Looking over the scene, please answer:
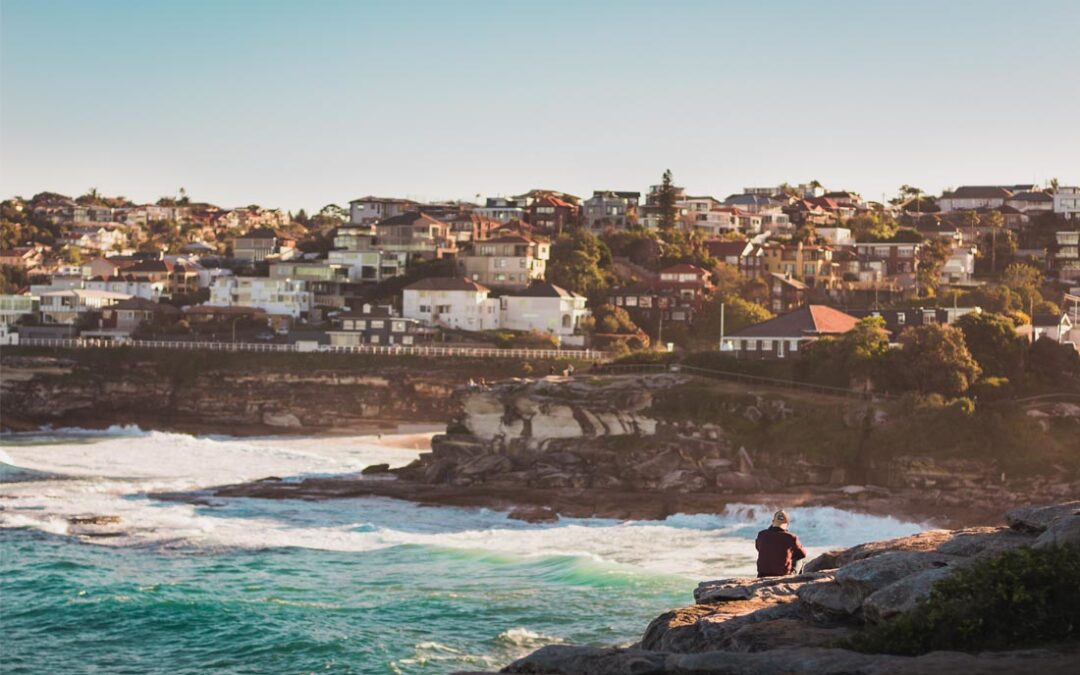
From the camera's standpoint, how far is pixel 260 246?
112 meters

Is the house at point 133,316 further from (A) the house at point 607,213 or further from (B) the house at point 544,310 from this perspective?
(A) the house at point 607,213

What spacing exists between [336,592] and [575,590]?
485 cm

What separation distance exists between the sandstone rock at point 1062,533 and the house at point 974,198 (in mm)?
113705

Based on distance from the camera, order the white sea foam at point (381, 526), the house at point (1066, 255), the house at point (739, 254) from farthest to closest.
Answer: the house at point (739, 254)
the house at point (1066, 255)
the white sea foam at point (381, 526)

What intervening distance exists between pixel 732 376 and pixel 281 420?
1117 inches

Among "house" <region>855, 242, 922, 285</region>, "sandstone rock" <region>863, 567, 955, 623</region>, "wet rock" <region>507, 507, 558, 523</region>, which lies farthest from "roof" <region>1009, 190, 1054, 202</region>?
"sandstone rock" <region>863, 567, 955, 623</region>

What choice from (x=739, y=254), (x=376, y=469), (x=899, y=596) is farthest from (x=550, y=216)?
(x=899, y=596)

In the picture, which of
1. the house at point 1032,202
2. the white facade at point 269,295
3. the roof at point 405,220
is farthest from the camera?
the house at point 1032,202

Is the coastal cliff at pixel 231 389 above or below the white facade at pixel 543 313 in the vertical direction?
below

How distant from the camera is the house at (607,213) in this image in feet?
365

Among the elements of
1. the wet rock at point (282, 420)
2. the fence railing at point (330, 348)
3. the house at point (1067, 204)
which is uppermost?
the house at point (1067, 204)

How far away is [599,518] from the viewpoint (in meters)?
40.5

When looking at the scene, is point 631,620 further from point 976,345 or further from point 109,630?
point 976,345

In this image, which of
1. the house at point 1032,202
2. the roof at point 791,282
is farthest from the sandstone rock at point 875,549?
the house at point 1032,202
